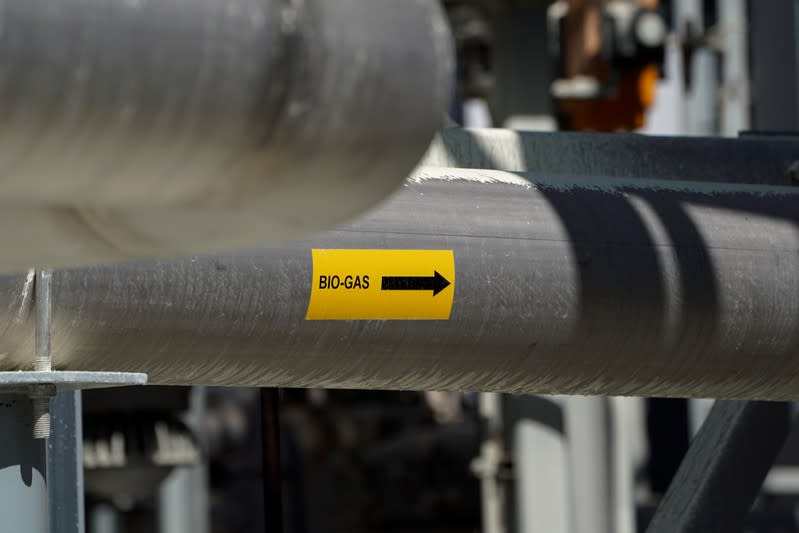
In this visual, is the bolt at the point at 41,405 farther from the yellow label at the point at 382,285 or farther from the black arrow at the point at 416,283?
the black arrow at the point at 416,283

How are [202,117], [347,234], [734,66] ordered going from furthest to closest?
[734,66] < [347,234] < [202,117]

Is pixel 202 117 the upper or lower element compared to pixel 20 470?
upper

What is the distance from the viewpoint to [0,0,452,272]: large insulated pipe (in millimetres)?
1004

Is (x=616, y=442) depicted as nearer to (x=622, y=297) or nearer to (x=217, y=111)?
(x=622, y=297)

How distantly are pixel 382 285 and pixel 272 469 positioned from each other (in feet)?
2.04

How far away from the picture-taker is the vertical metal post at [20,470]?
2.32m

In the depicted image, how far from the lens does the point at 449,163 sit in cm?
338

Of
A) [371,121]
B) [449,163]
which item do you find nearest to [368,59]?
[371,121]

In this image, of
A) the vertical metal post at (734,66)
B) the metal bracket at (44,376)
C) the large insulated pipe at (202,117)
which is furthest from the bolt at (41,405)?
the vertical metal post at (734,66)

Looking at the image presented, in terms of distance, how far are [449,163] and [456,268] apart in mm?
807

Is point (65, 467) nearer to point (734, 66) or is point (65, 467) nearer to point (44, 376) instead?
point (44, 376)

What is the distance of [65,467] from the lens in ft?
9.49

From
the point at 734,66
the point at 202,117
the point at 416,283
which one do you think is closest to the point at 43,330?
the point at 416,283

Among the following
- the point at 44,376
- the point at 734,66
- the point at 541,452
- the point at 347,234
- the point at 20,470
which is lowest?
the point at 20,470
